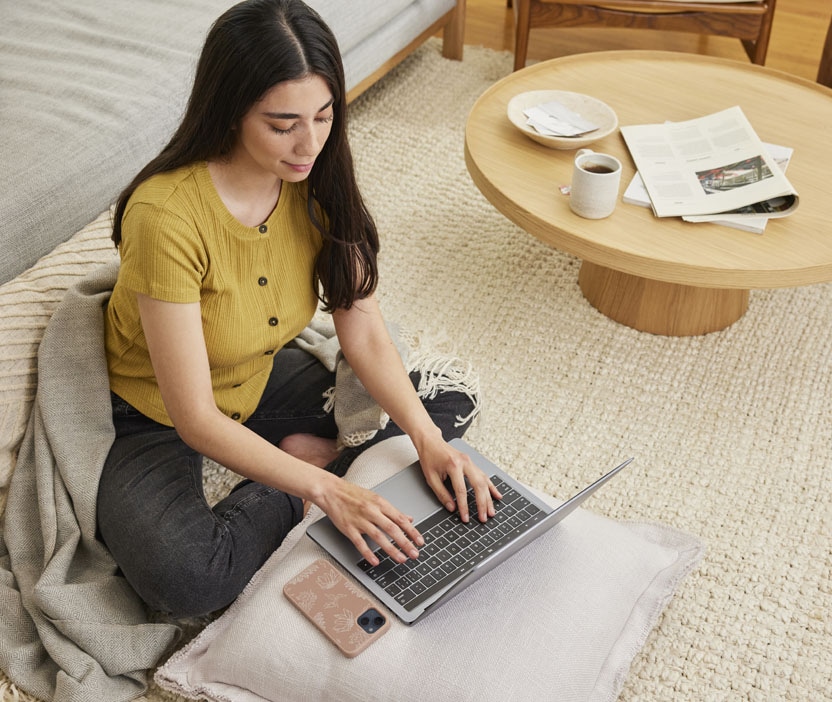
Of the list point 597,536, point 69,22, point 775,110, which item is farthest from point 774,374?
point 69,22

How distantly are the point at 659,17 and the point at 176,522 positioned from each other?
2.11 metres

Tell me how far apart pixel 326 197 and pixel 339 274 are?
12 centimetres

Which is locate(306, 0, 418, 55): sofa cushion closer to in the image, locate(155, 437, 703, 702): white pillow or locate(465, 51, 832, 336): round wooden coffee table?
locate(465, 51, 832, 336): round wooden coffee table

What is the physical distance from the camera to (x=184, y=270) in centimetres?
117

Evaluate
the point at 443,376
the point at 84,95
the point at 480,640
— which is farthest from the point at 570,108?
the point at 480,640

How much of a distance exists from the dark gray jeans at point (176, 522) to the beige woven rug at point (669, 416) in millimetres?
166

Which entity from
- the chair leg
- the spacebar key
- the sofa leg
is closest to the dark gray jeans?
the spacebar key

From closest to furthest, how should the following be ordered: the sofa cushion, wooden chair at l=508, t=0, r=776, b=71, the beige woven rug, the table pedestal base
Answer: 1. the beige woven rug
2. the table pedestal base
3. the sofa cushion
4. wooden chair at l=508, t=0, r=776, b=71

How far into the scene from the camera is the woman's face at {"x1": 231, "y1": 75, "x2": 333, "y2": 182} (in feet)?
3.58

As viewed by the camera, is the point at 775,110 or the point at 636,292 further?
the point at 775,110

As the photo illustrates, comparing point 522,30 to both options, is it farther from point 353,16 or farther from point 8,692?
point 8,692

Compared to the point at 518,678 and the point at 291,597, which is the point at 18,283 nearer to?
the point at 291,597

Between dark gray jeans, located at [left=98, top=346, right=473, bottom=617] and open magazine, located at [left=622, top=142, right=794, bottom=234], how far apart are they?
786 millimetres

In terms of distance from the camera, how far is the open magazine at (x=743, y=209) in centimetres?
170
